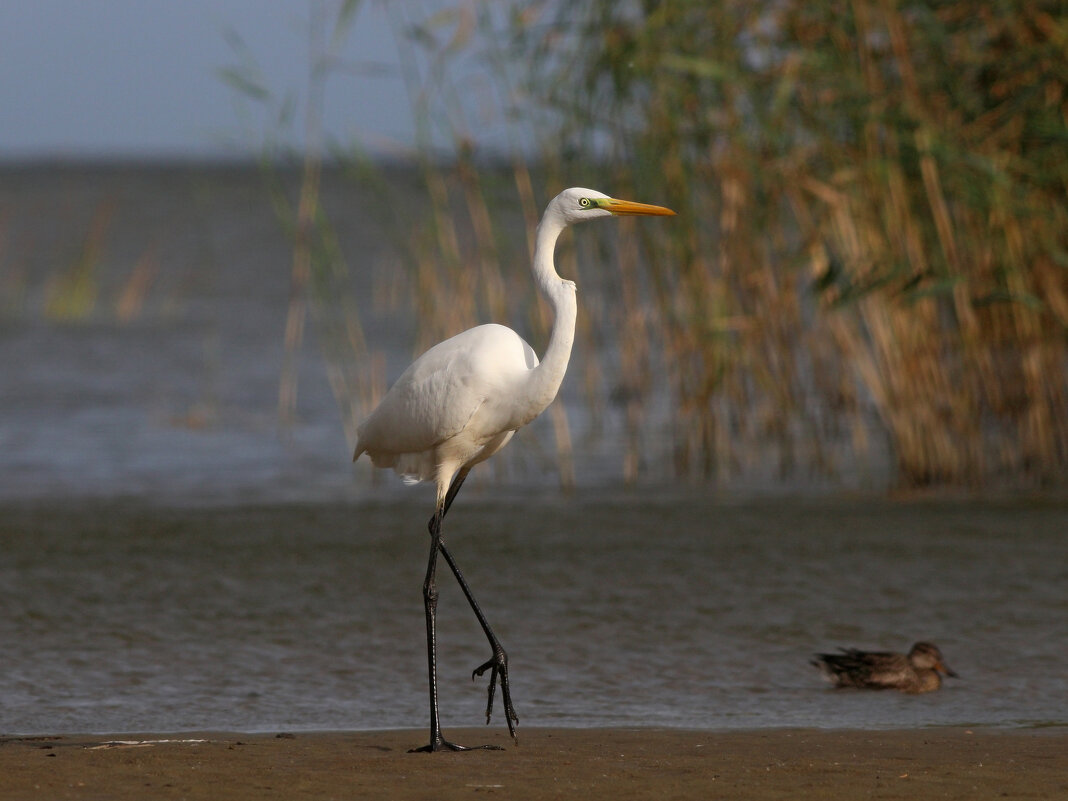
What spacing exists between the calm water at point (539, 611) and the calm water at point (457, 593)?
2cm

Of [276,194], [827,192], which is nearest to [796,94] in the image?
[827,192]

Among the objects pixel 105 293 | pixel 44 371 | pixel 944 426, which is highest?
pixel 105 293

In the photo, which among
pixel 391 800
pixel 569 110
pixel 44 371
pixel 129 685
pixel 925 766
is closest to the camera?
pixel 391 800

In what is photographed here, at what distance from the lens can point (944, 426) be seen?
805 centimetres

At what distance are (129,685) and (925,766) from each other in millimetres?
2552

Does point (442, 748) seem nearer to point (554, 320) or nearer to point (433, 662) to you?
point (433, 662)

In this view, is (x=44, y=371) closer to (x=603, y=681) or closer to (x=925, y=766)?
(x=603, y=681)

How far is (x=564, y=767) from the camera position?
393 centimetres

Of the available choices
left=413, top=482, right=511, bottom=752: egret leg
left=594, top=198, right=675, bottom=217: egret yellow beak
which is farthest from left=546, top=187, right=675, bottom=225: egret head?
left=413, top=482, right=511, bottom=752: egret leg

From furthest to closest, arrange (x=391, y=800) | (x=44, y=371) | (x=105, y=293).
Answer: (x=105, y=293) → (x=44, y=371) → (x=391, y=800)

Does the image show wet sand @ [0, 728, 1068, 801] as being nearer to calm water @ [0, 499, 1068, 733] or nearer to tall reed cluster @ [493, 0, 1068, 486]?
calm water @ [0, 499, 1068, 733]

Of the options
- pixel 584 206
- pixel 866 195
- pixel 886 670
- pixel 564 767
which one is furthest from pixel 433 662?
pixel 866 195

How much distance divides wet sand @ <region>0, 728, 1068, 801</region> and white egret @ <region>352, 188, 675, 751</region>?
0.25 metres

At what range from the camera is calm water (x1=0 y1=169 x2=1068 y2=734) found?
5012mm
